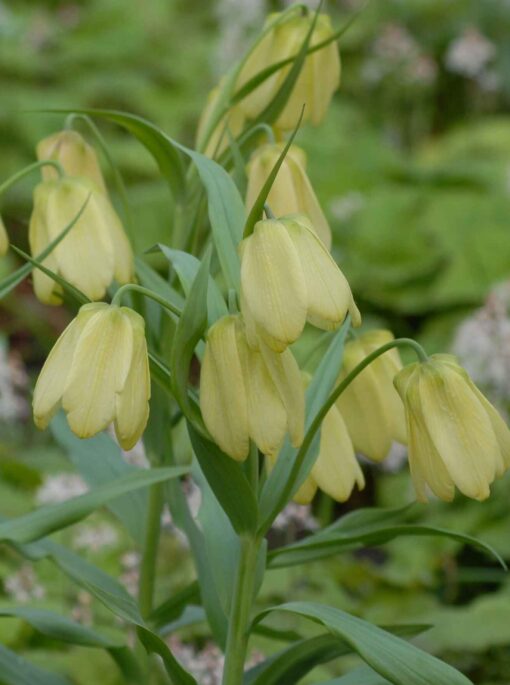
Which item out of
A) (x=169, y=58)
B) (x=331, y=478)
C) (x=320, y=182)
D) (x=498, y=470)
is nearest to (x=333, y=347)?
(x=331, y=478)

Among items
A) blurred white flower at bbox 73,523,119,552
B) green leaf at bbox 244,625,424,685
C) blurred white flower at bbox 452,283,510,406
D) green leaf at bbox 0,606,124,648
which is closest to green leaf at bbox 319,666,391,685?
green leaf at bbox 244,625,424,685

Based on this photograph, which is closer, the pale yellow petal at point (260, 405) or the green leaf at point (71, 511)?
the pale yellow petal at point (260, 405)

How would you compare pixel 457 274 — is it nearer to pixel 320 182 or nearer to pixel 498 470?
pixel 320 182

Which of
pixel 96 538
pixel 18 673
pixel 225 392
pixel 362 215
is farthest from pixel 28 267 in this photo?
pixel 362 215

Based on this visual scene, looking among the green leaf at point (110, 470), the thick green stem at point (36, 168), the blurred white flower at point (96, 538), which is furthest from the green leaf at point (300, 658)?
the blurred white flower at point (96, 538)

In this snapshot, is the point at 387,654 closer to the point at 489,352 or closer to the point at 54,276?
the point at 54,276

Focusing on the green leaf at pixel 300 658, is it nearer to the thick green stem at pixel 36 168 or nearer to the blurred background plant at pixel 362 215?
the blurred background plant at pixel 362 215
